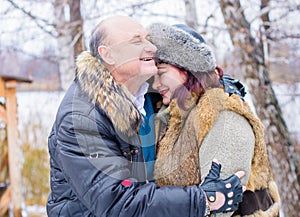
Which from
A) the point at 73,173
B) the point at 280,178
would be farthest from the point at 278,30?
the point at 73,173

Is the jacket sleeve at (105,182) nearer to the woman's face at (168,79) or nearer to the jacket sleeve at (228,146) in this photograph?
the jacket sleeve at (228,146)

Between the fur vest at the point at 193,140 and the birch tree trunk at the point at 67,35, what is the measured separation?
189 inches

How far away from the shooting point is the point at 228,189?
→ 159 cm

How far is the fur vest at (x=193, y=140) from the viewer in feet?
5.55

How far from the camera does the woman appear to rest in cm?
167

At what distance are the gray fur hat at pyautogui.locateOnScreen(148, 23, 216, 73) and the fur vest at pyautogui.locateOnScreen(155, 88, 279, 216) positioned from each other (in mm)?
124

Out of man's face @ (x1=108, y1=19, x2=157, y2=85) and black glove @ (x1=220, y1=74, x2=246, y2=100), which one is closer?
man's face @ (x1=108, y1=19, x2=157, y2=85)

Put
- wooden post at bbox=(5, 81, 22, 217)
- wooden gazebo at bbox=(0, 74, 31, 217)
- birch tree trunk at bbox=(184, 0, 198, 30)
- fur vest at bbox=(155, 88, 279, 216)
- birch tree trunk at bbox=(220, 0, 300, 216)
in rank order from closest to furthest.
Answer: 1. fur vest at bbox=(155, 88, 279, 216)
2. birch tree trunk at bbox=(220, 0, 300, 216)
3. birch tree trunk at bbox=(184, 0, 198, 30)
4. wooden gazebo at bbox=(0, 74, 31, 217)
5. wooden post at bbox=(5, 81, 22, 217)

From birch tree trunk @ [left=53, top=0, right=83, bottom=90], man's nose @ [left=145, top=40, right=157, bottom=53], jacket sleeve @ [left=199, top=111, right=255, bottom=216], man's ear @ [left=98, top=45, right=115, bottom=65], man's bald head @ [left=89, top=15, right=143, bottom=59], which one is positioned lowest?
jacket sleeve @ [left=199, top=111, right=255, bottom=216]

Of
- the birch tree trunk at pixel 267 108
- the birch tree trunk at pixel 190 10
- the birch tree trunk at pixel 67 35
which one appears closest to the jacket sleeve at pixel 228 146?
the birch tree trunk at pixel 267 108

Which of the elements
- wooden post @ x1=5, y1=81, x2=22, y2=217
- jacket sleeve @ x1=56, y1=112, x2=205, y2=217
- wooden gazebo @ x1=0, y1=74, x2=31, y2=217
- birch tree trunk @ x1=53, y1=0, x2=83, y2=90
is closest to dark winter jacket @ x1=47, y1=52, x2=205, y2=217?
jacket sleeve @ x1=56, y1=112, x2=205, y2=217

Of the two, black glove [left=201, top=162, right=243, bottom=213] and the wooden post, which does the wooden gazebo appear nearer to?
the wooden post

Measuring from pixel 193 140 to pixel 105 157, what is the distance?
0.41 meters

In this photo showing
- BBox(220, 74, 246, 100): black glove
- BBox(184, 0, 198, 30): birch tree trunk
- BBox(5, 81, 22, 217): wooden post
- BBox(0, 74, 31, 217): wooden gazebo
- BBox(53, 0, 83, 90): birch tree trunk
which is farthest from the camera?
BBox(53, 0, 83, 90): birch tree trunk
